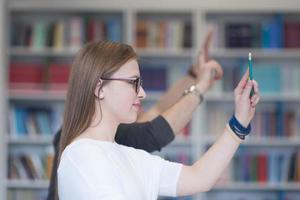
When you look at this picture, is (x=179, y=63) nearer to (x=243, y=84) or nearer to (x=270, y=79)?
(x=270, y=79)

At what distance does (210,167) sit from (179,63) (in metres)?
3.58

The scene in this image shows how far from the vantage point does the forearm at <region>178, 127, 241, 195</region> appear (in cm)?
154

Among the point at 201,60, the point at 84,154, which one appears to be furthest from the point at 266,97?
the point at 84,154

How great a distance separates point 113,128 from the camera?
1.52 meters

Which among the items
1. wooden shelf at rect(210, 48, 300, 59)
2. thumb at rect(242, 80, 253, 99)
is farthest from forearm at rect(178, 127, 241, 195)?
wooden shelf at rect(210, 48, 300, 59)

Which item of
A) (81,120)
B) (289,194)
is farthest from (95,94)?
(289,194)

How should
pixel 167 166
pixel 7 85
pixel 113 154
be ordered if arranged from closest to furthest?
pixel 113 154 → pixel 167 166 → pixel 7 85

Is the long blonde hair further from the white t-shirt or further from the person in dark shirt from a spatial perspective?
the person in dark shirt

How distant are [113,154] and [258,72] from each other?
357 cm

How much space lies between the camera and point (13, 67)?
16.1ft

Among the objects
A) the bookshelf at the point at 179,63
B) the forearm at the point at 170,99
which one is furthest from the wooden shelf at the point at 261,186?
the forearm at the point at 170,99

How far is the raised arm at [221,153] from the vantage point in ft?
4.92

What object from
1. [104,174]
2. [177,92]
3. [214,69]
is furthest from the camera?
[177,92]

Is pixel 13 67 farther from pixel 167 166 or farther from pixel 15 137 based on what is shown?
pixel 167 166
